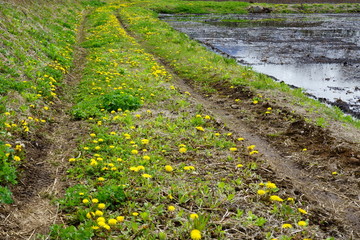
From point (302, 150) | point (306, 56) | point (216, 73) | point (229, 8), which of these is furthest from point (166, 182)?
point (229, 8)

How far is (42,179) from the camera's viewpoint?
19.9ft

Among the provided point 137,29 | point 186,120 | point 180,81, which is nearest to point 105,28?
point 137,29

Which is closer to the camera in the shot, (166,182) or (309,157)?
(166,182)

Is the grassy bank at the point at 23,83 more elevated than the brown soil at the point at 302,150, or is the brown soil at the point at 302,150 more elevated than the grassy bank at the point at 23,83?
the grassy bank at the point at 23,83

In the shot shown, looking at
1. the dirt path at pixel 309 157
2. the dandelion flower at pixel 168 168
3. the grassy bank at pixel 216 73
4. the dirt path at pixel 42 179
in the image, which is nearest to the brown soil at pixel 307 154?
the dirt path at pixel 309 157

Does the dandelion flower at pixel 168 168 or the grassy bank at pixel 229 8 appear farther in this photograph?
the grassy bank at pixel 229 8

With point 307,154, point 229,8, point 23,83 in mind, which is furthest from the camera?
point 229,8

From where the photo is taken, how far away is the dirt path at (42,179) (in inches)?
186

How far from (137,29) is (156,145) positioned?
2225cm

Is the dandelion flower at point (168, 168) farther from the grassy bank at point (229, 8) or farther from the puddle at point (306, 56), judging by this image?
the grassy bank at point (229, 8)

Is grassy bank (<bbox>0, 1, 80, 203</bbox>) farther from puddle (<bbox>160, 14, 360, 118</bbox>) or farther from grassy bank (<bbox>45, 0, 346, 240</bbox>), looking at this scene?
puddle (<bbox>160, 14, 360, 118</bbox>)

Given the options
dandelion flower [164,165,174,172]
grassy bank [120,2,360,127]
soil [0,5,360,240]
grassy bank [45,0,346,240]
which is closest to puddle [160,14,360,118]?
grassy bank [120,2,360,127]

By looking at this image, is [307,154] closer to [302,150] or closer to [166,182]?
[302,150]

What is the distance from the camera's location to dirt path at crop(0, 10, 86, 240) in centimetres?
472
